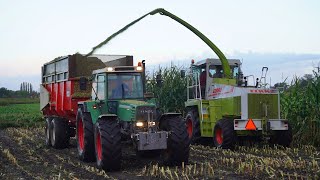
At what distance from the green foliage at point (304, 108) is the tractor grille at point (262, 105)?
125cm

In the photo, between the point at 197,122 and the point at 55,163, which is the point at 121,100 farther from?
the point at 197,122

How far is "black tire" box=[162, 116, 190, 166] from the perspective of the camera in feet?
32.7

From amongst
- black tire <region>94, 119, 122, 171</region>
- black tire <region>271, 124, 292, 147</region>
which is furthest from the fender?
black tire <region>271, 124, 292, 147</region>

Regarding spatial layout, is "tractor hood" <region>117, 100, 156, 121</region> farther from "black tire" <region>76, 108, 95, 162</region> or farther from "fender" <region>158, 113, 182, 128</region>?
"black tire" <region>76, 108, 95, 162</region>

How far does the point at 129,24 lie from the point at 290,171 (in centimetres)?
566

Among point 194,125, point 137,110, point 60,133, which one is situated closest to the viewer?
point 137,110

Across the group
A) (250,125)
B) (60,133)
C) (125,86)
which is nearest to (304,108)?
(250,125)

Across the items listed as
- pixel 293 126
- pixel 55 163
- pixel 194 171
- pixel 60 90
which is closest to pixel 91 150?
pixel 55 163

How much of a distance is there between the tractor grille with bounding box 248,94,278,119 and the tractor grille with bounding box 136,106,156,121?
419 centimetres

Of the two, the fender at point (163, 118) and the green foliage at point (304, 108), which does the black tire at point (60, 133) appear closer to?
the fender at point (163, 118)

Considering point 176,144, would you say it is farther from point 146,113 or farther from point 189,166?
point 146,113

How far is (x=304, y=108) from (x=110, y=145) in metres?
7.40

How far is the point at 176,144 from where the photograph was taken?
9969 mm

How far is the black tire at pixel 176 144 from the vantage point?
998 centimetres
